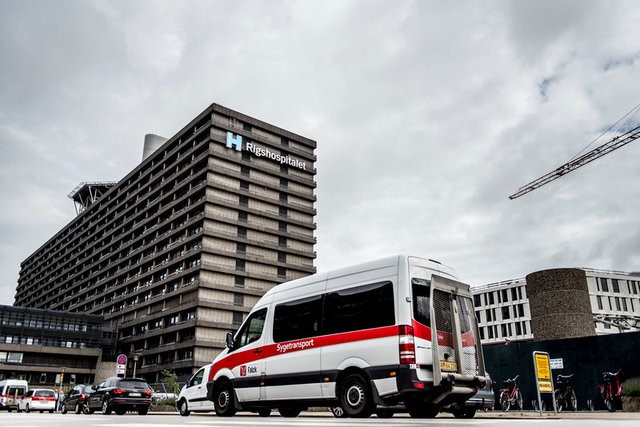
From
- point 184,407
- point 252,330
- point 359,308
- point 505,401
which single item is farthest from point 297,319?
point 505,401

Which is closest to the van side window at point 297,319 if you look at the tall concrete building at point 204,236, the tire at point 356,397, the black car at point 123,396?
the tire at point 356,397

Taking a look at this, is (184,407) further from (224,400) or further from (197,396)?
(224,400)

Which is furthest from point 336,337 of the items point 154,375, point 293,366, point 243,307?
point 154,375

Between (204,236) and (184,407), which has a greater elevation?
(204,236)

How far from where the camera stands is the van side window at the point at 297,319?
11.9m

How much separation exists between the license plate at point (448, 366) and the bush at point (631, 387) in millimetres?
9091

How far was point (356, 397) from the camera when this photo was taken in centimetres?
1052

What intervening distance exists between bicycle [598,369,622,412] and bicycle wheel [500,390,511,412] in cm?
307

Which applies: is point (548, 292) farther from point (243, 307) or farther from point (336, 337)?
point (243, 307)

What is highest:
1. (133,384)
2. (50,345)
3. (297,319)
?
(50,345)

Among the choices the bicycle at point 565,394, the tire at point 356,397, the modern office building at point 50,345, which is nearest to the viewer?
the tire at point 356,397

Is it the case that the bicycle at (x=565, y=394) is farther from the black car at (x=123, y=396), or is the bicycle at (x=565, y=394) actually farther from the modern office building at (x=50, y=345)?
the modern office building at (x=50, y=345)

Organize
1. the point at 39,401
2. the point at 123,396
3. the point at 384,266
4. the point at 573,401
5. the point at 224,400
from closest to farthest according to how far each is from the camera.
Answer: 1. the point at 384,266
2. the point at 224,400
3. the point at 573,401
4. the point at 123,396
5. the point at 39,401

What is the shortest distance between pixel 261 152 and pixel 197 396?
64552 mm
